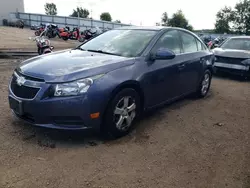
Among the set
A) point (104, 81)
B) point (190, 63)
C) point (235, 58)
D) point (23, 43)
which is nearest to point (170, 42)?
point (190, 63)

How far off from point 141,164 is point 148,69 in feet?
5.09

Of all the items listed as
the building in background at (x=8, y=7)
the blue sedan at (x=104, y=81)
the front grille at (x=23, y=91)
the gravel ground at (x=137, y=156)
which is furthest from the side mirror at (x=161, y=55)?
the building in background at (x=8, y=7)

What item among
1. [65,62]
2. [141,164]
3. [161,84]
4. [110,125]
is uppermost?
[65,62]

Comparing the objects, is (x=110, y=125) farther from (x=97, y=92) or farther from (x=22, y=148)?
(x=22, y=148)

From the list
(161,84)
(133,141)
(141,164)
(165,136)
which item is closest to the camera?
(141,164)

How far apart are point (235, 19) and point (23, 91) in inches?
2271

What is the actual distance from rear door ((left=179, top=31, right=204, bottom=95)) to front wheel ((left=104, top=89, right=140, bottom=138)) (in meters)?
1.45

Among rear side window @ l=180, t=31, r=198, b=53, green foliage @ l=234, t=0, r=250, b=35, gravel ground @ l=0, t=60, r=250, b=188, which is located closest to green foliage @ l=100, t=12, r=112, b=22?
green foliage @ l=234, t=0, r=250, b=35

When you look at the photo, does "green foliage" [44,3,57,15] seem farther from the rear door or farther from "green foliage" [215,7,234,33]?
the rear door

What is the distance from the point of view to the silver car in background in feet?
29.4

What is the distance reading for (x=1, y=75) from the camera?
764cm

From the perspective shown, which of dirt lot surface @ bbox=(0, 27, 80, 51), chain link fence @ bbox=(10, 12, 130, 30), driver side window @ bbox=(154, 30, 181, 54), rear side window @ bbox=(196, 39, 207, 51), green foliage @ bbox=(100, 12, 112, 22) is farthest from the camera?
green foliage @ bbox=(100, 12, 112, 22)

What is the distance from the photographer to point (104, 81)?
12.1 feet

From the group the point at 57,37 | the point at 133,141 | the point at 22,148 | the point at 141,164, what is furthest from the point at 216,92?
the point at 57,37
